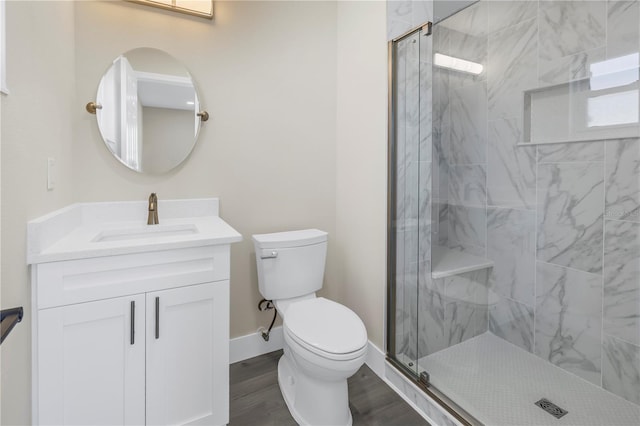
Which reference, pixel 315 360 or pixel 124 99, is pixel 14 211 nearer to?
pixel 124 99

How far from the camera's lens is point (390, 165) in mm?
1865

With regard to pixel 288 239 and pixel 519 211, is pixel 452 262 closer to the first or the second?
pixel 519 211

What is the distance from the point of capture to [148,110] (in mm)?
1762

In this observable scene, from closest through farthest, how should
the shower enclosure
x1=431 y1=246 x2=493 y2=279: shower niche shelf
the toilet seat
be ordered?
the toilet seat, the shower enclosure, x1=431 y1=246 x2=493 y2=279: shower niche shelf

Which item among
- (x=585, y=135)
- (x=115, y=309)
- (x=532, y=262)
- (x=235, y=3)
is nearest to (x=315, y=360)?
(x=115, y=309)

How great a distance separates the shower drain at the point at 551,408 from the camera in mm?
1582

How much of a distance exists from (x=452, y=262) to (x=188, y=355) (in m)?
1.58

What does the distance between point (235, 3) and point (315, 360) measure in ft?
6.33

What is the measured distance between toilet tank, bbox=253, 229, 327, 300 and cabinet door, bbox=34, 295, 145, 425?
2.26 feet

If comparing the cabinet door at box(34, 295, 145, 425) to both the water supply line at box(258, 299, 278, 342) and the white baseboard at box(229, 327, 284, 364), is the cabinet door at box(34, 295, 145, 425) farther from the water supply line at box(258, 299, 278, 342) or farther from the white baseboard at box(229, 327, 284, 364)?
the water supply line at box(258, 299, 278, 342)

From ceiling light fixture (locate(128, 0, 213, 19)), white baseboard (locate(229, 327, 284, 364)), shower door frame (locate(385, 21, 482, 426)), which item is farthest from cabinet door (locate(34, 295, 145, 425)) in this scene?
ceiling light fixture (locate(128, 0, 213, 19))

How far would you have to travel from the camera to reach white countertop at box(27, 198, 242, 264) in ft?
3.80

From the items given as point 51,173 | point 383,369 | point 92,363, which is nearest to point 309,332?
point 383,369

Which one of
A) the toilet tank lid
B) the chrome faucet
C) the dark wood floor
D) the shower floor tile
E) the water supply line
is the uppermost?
the chrome faucet
